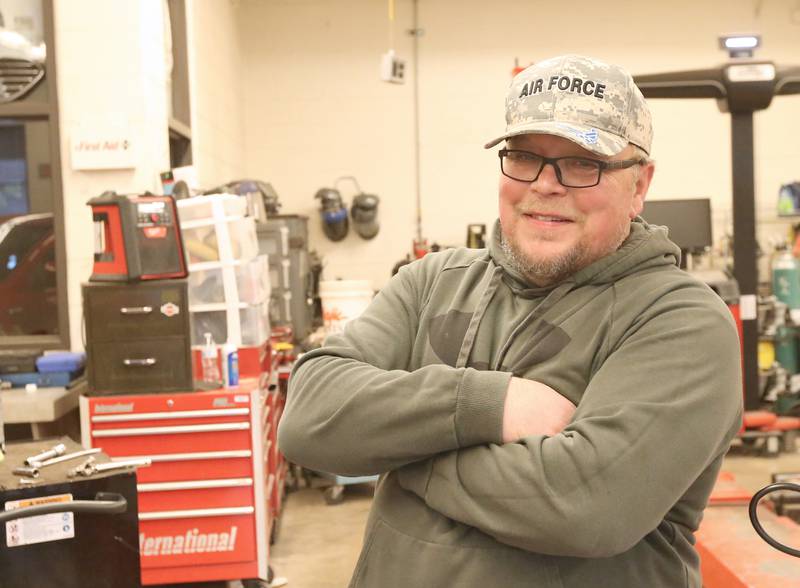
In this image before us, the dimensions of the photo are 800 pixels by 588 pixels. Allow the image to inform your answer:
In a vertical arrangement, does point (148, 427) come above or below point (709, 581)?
above

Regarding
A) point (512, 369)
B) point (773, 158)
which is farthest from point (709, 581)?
point (773, 158)

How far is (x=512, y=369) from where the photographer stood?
137 cm

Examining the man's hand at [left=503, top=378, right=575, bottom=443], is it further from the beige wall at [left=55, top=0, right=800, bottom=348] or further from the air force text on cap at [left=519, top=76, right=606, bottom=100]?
the beige wall at [left=55, top=0, right=800, bottom=348]

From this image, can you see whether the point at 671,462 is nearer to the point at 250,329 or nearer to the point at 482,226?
the point at 250,329

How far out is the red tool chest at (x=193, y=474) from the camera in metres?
3.26

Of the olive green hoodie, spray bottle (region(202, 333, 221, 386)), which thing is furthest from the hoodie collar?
spray bottle (region(202, 333, 221, 386))

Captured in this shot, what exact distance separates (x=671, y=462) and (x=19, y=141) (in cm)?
371

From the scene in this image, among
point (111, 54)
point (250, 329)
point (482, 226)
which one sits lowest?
point (250, 329)

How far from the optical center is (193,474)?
3314mm

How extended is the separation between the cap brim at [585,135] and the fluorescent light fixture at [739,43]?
2.98 metres

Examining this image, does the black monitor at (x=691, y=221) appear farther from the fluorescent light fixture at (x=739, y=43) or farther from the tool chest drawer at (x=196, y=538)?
the tool chest drawer at (x=196, y=538)

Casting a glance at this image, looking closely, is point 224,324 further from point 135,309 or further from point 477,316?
point 477,316

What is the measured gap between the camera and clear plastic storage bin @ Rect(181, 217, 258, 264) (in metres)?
3.67

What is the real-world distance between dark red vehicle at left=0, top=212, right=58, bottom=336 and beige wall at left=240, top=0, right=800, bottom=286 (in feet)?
10.6
